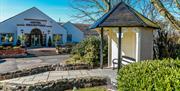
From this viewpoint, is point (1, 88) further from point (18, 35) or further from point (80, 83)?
point (18, 35)

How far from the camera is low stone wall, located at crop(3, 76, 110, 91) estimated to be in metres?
11.0

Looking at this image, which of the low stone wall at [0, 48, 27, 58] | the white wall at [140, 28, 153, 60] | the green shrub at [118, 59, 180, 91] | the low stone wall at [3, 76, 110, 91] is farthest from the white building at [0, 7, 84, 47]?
the green shrub at [118, 59, 180, 91]

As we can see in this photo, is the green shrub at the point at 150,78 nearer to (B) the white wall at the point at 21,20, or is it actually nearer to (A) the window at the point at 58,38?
(B) the white wall at the point at 21,20

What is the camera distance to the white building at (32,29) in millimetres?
46719

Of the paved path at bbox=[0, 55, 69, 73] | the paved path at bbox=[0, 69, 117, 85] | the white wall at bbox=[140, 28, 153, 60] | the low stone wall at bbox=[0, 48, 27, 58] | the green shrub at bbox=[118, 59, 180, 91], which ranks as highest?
the white wall at bbox=[140, 28, 153, 60]

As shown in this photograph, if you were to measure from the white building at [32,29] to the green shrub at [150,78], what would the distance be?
1648 inches

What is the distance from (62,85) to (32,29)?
39.1m

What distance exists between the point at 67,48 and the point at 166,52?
72.7 feet

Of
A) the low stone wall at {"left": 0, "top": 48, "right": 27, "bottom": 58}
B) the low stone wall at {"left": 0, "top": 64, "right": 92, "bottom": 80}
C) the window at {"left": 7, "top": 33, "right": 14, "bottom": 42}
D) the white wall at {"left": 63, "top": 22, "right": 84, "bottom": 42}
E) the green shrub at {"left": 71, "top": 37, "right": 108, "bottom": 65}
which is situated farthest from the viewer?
the white wall at {"left": 63, "top": 22, "right": 84, "bottom": 42}

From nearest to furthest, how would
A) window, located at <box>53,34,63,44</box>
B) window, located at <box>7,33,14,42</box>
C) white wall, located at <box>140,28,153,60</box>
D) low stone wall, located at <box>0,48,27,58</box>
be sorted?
white wall, located at <box>140,28,153,60</box>, low stone wall, located at <box>0,48,27,58</box>, window, located at <box>7,33,14,42</box>, window, located at <box>53,34,63,44</box>

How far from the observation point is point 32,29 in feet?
160

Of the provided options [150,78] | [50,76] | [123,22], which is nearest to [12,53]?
[50,76]

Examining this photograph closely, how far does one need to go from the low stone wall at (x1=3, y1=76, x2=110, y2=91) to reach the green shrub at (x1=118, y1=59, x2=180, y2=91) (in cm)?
454

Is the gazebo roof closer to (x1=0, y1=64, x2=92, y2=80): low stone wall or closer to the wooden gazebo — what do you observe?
the wooden gazebo
